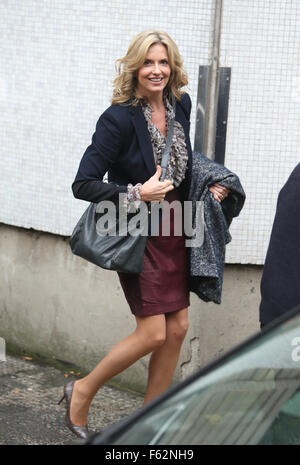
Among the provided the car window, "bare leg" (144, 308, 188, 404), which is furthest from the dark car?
"bare leg" (144, 308, 188, 404)

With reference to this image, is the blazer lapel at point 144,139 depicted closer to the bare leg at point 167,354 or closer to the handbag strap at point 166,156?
the handbag strap at point 166,156

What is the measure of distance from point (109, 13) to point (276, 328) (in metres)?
2.90

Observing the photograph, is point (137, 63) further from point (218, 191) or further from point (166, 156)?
point (218, 191)

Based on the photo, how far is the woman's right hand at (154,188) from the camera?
352cm

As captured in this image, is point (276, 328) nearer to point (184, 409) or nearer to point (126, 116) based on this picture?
point (184, 409)

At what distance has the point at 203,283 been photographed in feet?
12.5

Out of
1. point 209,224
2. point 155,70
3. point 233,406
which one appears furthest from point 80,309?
point 233,406

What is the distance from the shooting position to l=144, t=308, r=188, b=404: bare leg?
12.7 feet

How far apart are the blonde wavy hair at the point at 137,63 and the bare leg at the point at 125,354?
1.02 m

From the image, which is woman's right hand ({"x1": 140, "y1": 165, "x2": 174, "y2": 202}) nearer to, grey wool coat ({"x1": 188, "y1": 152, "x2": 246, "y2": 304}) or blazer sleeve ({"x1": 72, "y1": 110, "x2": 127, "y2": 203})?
blazer sleeve ({"x1": 72, "y1": 110, "x2": 127, "y2": 203})

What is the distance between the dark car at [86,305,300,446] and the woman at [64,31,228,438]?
1528mm

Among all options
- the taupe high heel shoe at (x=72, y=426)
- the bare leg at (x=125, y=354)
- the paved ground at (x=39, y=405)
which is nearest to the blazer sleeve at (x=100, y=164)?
the bare leg at (x=125, y=354)
